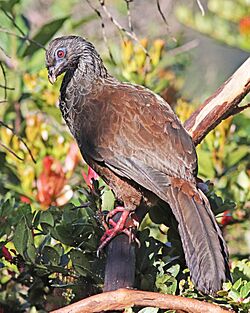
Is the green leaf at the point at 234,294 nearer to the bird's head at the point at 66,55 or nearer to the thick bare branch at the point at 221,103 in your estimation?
the thick bare branch at the point at 221,103

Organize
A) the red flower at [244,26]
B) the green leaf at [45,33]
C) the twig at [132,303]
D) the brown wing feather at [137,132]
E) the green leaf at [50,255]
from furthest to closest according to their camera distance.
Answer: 1. the red flower at [244,26]
2. the green leaf at [45,33]
3. the brown wing feather at [137,132]
4. the green leaf at [50,255]
5. the twig at [132,303]

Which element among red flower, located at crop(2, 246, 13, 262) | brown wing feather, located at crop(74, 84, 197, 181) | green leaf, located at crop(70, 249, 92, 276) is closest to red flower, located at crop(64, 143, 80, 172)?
→ brown wing feather, located at crop(74, 84, 197, 181)

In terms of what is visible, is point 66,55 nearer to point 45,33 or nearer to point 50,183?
point 50,183

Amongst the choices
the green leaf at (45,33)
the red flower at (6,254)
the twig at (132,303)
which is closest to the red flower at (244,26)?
the green leaf at (45,33)

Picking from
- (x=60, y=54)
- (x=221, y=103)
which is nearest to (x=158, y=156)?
(x=221, y=103)

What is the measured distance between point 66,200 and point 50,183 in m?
0.11

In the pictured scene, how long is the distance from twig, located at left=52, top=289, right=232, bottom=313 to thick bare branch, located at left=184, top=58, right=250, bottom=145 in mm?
949

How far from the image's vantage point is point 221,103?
9.14ft

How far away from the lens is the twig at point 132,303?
189 centimetres

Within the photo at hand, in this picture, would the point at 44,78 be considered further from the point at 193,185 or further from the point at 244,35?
the point at 193,185

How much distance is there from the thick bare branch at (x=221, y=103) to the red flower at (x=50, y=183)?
0.90 metres

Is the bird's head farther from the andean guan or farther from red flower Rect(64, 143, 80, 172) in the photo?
red flower Rect(64, 143, 80, 172)

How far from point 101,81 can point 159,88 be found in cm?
97

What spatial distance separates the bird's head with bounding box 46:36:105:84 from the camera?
3104 millimetres
